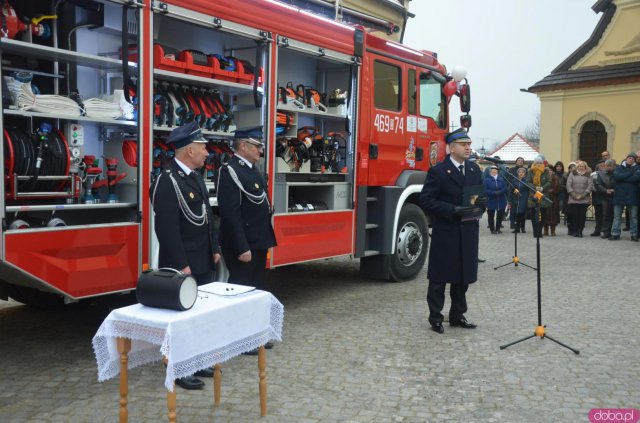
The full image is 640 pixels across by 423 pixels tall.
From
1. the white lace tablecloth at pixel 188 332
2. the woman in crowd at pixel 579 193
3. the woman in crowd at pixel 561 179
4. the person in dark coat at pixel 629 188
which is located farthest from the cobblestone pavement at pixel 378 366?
the woman in crowd at pixel 561 179

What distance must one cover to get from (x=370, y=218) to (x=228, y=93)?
2600mm

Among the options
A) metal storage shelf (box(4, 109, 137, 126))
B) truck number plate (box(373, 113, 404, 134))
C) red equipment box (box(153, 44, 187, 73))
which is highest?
red equipment box (box(153, 44, 187, 73))

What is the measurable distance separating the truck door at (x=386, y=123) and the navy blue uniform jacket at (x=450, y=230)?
72.8 inches

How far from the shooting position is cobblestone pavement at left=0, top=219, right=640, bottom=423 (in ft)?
14.1

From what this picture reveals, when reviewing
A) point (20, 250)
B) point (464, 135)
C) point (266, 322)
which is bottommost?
point (266, 322)

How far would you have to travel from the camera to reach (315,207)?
737cm

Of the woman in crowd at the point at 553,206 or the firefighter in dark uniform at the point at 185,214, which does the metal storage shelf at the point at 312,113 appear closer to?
the firefighter in dark uniform at the point at 185,214

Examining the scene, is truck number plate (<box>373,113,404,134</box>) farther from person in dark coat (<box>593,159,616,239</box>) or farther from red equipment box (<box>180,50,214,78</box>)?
person in dark coat (<box>593,159,616,239</box>)

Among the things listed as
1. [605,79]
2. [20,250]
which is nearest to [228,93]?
[20,250]

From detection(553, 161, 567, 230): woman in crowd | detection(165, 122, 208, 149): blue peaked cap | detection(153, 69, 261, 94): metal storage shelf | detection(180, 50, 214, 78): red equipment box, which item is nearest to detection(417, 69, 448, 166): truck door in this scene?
detection(153, 69, 261, 94): metal storage shelf

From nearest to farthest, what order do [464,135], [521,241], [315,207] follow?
[464,135], [315,207], [521,241]

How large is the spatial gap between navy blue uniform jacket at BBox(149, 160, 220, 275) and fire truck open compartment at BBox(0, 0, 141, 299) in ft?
2.03

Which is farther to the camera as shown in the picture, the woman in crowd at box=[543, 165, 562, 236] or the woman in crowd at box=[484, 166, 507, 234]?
the woman in crowd at box=[543, 165, 562, 236]

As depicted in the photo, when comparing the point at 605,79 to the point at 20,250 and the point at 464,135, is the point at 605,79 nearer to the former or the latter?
the point at 464,135
